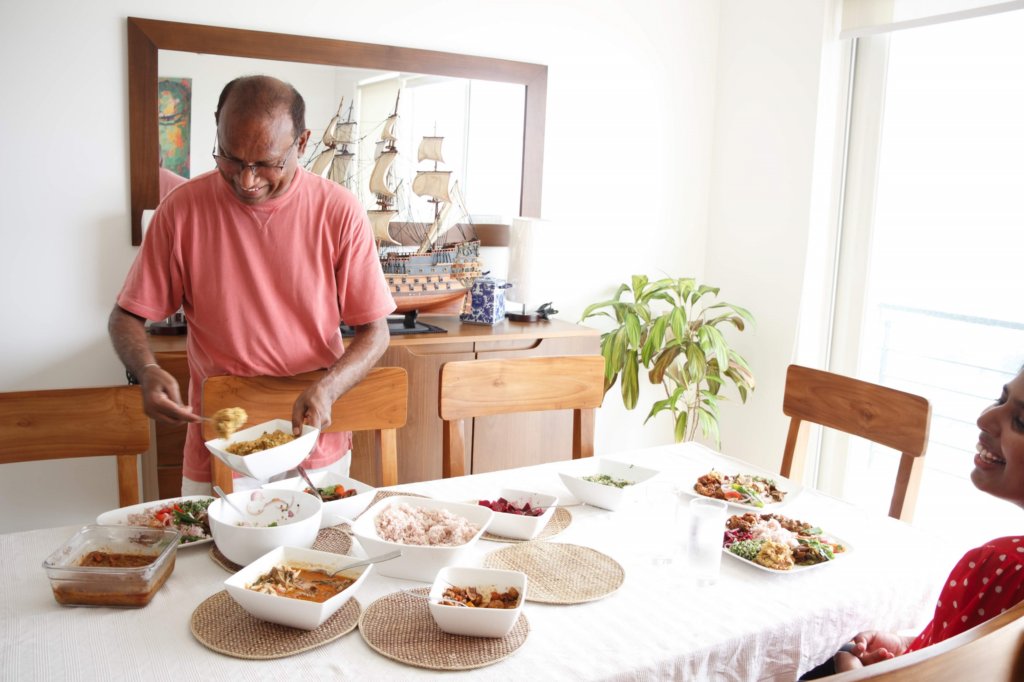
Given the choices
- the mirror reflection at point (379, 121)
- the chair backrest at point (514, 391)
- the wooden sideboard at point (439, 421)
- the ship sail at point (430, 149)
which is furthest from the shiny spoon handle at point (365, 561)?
the ship sail at point (430, 149)

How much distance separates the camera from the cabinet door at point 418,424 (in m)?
2.83

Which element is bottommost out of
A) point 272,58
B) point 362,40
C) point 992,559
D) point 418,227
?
point 992,559

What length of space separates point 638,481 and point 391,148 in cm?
188

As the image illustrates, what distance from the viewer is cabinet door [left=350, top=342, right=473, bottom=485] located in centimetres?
283

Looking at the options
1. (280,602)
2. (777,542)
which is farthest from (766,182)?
(280,602)

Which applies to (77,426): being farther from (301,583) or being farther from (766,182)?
(766,182)

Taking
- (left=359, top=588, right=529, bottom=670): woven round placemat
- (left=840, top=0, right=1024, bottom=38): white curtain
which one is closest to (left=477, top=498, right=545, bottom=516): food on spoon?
(left=359, top=588, right=529, bottom=670): woven round placemat

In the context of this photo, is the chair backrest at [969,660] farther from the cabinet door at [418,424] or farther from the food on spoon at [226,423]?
the cabinet door at [418,424]

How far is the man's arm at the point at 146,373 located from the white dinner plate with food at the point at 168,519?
0.55 ft

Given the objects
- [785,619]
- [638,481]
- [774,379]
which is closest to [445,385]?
[638,481]

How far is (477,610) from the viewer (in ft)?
3.84

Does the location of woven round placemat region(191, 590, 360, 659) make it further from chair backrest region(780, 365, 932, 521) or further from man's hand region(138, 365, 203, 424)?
chair backrest region(780, 365, 932, 521)

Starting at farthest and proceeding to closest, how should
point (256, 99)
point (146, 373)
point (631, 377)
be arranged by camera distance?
point (631, 377) < point (256, 99) < point (146, 373)

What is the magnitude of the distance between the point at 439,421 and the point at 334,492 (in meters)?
1.35
